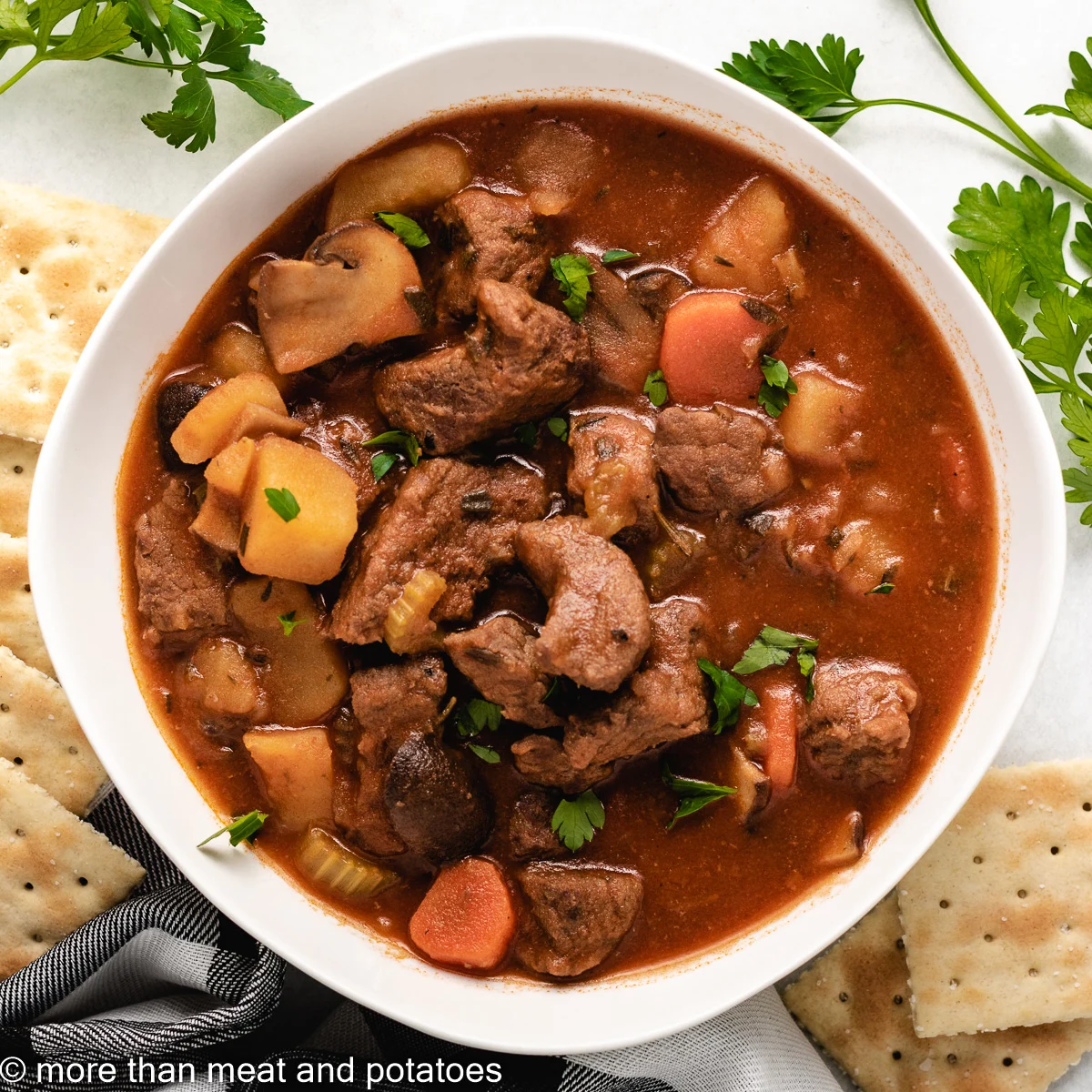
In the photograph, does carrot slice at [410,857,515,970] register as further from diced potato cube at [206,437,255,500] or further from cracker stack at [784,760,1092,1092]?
cracker stack at [784,760,1092,1092]

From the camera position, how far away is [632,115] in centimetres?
362

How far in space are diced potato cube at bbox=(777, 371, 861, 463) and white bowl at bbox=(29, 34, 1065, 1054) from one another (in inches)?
16.7

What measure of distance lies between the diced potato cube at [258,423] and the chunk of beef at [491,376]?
0.32 metres

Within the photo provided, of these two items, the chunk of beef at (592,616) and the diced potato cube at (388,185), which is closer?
the chunk of beef at (592,616)

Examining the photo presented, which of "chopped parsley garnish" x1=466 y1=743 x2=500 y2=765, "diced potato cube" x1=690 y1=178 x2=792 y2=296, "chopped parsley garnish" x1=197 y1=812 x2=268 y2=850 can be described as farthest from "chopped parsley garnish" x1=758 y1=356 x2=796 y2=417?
"chopped parsley garnish" x1=197 y1=812 x2=268 y2=850

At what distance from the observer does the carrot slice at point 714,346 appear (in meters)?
3.51

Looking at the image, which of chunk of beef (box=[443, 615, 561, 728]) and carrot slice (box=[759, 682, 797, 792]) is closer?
chunk of beef (box=[443, 615, 561, 728])

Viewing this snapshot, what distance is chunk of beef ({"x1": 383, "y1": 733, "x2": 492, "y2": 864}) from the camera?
11.4ft

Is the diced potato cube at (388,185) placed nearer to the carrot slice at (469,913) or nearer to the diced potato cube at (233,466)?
the diced potato cube at (233,466)

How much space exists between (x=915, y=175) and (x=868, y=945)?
3.03 m

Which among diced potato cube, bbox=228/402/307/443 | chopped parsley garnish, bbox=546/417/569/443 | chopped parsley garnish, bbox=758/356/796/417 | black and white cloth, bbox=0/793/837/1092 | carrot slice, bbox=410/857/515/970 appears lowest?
black and white cloth, bbox=0/793/837/1092

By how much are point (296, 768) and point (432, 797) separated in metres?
0.51

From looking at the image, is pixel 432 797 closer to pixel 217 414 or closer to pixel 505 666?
pixel 505 666

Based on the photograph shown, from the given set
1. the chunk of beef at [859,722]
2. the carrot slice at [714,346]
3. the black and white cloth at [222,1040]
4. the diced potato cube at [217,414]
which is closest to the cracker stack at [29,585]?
the black and white cloth at [222,1040]
